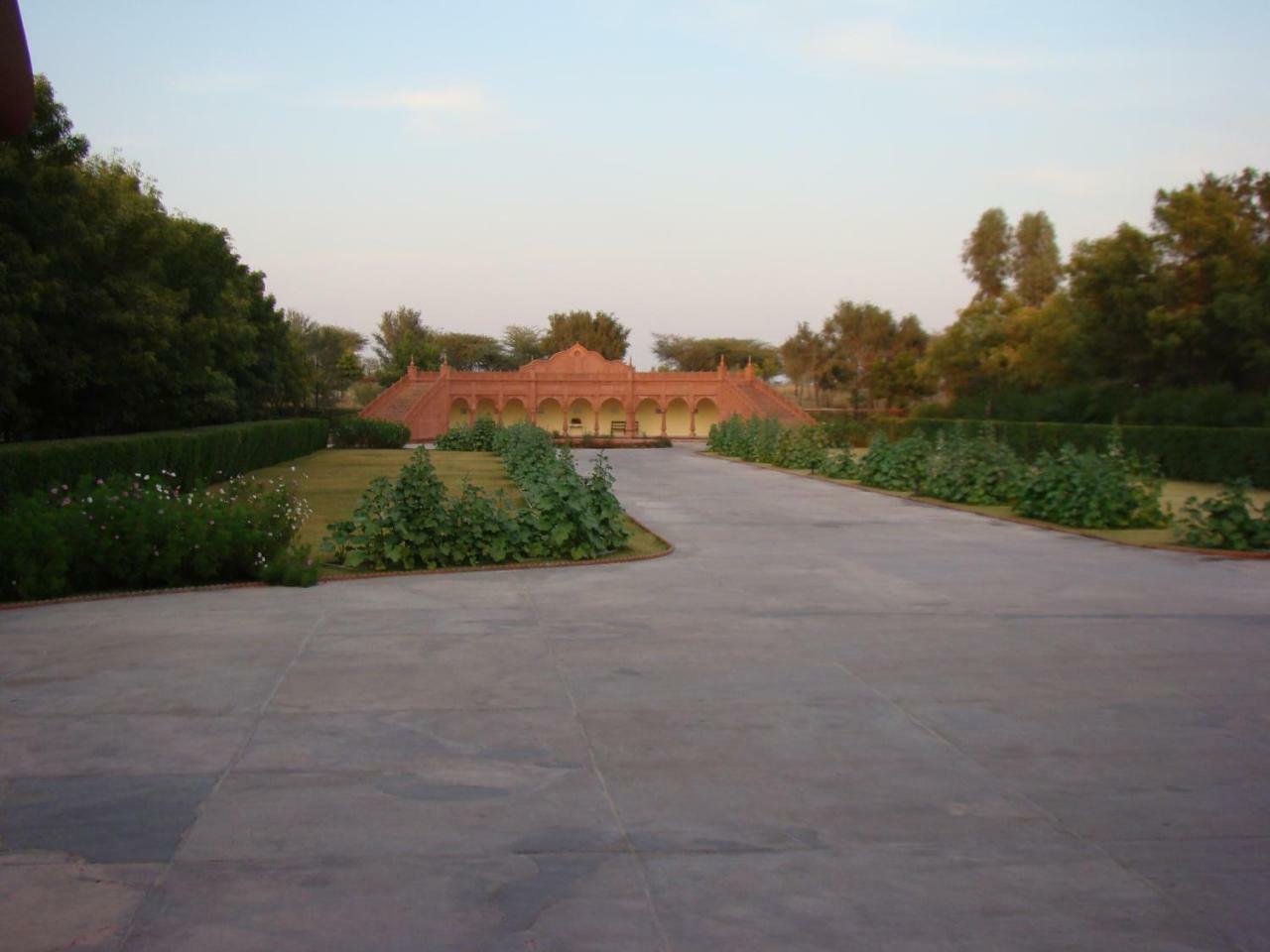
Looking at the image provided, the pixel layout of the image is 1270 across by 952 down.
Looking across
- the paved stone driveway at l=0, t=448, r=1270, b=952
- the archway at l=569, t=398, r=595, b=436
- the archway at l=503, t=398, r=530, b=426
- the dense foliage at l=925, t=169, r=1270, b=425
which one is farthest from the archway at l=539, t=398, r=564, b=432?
the paved stone driveway at l=0, t=448, r=1270, b=952

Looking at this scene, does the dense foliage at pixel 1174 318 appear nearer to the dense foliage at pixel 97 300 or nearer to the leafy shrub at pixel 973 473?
the leafy shrub at pixel 973 473

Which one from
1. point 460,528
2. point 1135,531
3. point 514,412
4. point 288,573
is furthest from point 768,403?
point 288,573

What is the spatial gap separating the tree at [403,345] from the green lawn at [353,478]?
1331 inches

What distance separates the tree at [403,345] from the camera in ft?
261

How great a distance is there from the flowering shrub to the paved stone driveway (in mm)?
695

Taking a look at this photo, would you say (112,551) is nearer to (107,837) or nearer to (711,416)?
(107,837)

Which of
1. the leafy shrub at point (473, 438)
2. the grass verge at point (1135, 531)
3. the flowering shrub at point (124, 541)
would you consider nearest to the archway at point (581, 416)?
the leafy shrub at point (473, 438)

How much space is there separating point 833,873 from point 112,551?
311 inches

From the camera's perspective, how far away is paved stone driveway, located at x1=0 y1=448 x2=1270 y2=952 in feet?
11.8

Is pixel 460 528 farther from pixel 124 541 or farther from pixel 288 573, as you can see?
pixel 124 541

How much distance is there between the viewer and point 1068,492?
16.9 metres

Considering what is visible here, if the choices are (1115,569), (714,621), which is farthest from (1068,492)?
(714,621)

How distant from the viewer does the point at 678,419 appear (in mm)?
65562

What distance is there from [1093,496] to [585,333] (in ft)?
281
